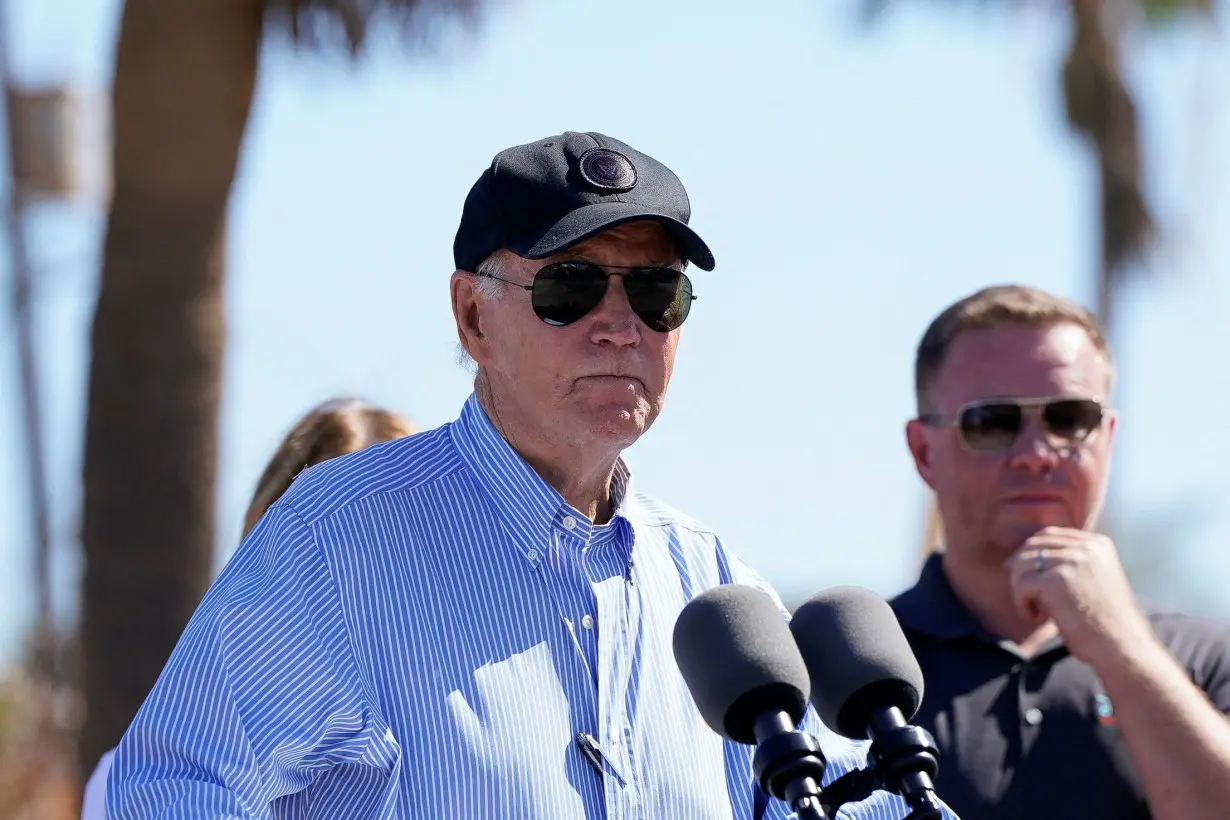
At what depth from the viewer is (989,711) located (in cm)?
454

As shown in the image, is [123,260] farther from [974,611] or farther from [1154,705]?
[1154,705]

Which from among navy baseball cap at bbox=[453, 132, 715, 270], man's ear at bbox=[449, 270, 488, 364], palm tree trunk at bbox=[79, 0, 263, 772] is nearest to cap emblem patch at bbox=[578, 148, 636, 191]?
navy baseball cap at bbox=[453, 132, 715, 270]

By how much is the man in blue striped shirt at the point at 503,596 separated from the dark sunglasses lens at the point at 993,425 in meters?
1.27

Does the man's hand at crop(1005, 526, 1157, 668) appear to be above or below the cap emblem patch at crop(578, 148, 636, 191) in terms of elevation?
below

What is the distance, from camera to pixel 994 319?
4.93m

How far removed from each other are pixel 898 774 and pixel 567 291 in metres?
1.10

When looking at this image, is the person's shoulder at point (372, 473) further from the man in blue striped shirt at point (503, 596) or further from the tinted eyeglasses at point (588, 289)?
the tinted eyeglasses at point (588, 289)

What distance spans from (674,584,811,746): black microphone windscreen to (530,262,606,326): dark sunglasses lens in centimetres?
70

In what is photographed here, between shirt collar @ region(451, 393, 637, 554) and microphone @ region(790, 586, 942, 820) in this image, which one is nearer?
microphone @ region(790, 586, 942, 820)

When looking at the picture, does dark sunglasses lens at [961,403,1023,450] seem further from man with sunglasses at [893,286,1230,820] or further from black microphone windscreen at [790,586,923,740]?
black microphone windscreen at [790,586,923,740]

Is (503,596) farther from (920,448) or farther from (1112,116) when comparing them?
(1112,116)

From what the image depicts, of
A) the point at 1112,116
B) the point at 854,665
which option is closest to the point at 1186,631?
the point at 854,665

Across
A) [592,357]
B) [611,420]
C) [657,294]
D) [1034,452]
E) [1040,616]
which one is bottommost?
Result: [1040,616]

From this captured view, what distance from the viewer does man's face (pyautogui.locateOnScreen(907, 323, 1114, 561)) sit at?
4.73m
